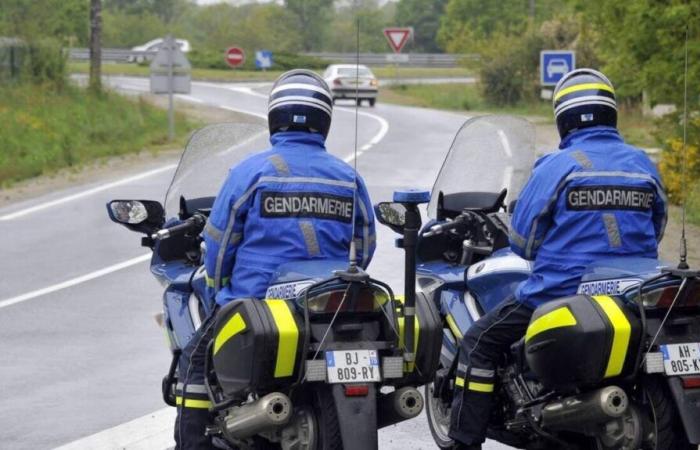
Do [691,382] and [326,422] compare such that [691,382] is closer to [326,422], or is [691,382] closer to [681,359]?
[681,359]

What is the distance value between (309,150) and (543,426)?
1.55m

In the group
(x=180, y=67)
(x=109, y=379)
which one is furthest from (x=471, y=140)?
(x=180, y=67)

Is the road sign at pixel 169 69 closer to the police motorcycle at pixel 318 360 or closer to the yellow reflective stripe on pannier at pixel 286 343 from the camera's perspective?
the police motorcycle at pixel 318 360

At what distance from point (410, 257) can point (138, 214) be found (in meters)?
1.91

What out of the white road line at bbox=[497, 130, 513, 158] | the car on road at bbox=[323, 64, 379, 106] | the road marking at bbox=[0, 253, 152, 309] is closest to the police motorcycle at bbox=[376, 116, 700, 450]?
the white road line at bbox=[497, 130, 513, 158]

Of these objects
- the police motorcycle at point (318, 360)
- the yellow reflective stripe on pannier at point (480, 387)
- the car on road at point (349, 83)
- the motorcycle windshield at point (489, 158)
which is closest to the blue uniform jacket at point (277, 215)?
the police motorcycle at point (318, 360)

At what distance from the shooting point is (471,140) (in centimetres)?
787

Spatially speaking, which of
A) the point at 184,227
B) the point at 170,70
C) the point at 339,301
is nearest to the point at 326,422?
the point at 339,301

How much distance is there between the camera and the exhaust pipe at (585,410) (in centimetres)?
588

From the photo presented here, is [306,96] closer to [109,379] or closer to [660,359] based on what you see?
[660,359]

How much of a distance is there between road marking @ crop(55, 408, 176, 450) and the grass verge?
1035 inches

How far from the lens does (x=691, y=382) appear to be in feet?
19.2

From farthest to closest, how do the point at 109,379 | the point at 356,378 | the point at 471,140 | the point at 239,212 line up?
the point at 109,379, the point at 471,140, the point at 239,212, the point at 356,378

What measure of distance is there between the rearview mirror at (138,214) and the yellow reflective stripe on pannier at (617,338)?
2.56m
